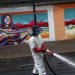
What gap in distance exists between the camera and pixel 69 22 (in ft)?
85.7

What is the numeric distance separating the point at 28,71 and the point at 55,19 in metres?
11.8

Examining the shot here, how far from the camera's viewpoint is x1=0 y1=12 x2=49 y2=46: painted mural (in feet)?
83.9

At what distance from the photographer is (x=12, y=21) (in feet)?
84.6

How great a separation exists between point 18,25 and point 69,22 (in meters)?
3.47

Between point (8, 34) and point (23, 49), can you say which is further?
point (8, 34)

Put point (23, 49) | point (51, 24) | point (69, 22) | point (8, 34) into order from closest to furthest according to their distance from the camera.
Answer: point (23, 49), point (8, 34), point (51, 24), point (69, 22)

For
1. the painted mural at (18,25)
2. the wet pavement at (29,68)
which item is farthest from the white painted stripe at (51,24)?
the wet pavement at (29,68)

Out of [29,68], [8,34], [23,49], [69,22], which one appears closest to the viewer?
[29,68]

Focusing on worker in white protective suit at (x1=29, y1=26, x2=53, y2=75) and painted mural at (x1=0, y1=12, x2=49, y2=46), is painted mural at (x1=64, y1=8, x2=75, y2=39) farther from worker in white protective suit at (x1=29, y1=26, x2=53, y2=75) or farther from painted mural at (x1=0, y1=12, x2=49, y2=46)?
worker in white protective suit at (x1=29, y1=26, x2=53, y2=75)

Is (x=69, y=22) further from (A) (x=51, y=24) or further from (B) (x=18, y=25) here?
(B) (x=18, y=25)

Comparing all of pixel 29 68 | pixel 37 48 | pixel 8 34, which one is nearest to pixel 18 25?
pixel 8 34

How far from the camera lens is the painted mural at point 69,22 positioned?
26.0 metres

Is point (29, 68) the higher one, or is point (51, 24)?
point (51, 24)

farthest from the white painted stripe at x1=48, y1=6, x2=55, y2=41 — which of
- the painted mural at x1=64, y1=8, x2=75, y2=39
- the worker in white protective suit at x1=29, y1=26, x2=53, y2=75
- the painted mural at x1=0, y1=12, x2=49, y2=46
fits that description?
the worker in white protective suit at x1=29, y1=26, x2=53, y2=75
